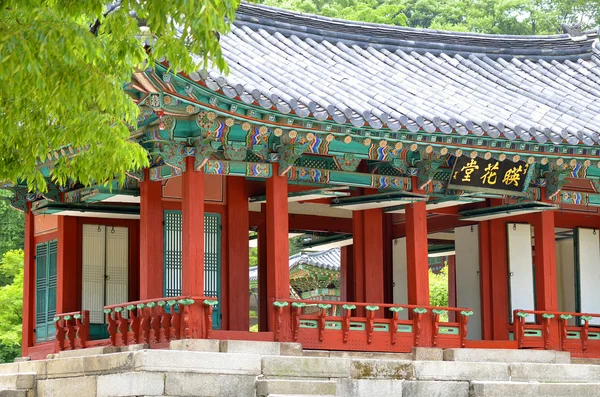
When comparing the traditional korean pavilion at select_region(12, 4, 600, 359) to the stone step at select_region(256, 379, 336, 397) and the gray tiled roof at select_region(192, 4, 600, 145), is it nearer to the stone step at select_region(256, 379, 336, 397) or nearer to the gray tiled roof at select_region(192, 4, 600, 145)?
the gray tiled roof at select_region(192, 4, 600, 145)

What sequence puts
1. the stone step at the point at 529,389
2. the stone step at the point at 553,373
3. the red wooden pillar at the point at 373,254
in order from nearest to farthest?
1. the stone step at the point at 529,389
2. the stone step at the point at 553,373
3. the red wooden pillar at the point at 373,254

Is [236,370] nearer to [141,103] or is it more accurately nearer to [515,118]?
[141,103]

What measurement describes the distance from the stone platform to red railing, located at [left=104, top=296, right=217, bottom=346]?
369 millimetres

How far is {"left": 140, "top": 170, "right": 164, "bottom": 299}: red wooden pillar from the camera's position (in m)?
15.5

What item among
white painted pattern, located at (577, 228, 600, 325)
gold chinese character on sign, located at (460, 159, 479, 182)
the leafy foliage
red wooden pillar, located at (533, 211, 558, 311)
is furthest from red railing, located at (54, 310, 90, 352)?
the leafy foliage

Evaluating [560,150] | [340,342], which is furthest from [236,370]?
[560,150]

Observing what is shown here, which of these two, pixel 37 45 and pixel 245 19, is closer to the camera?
pixel 37 45

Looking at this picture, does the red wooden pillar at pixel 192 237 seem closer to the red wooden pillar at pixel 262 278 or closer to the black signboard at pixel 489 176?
the red wooden pillar at pixel 262 278

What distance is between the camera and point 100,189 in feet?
53.6

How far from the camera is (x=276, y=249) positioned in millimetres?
15281

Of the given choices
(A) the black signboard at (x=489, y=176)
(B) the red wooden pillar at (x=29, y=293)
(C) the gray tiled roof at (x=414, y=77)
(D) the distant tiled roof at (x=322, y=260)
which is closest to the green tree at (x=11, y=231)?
(D) the distant tiled roof at (x=322, y=260)

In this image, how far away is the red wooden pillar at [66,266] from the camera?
17.3m

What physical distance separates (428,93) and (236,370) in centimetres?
748

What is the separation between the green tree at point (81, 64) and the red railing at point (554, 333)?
26.7 ft
